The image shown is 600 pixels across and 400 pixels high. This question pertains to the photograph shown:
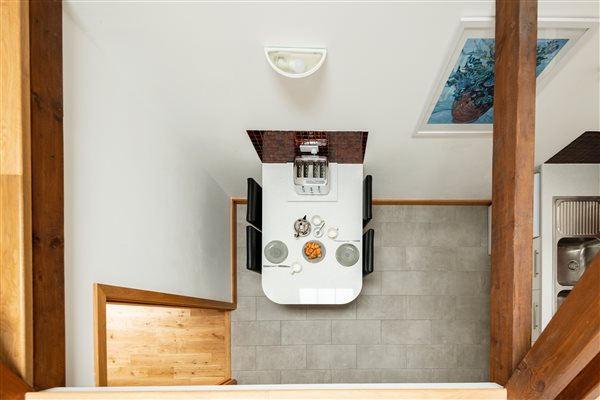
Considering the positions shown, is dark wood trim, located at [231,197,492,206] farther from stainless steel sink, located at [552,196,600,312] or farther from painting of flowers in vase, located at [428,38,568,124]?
painting of flowers in vase, located at [428,38,568,124]

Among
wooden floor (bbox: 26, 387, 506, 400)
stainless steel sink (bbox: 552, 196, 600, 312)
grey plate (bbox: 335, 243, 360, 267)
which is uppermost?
stainless steel sink (bbox: 552, 196, 600, 312)

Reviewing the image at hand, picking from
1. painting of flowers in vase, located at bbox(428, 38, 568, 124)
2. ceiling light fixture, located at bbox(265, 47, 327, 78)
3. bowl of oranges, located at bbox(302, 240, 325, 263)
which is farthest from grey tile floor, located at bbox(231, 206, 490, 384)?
ceiling light fixture, located at bbox(265, 47, 327, 78)

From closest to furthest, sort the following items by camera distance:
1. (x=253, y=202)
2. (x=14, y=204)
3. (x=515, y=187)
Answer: (x=14, y=204), (x=515, y=187), (x=253, y=202)

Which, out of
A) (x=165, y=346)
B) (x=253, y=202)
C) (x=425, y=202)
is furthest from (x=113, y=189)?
(x=425, y=202)

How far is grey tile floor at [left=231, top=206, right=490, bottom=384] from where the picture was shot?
341cm

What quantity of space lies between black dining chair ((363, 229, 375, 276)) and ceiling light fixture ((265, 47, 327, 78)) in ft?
4.35

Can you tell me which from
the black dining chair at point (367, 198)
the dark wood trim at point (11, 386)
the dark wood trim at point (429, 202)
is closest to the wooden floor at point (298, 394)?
the dark wood trim at point (11, 386)

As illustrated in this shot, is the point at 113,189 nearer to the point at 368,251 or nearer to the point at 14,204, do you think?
the point at 14,204

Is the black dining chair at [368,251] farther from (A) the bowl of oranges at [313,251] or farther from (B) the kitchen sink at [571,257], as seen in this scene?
(B) the kitchen sink at [571,257]

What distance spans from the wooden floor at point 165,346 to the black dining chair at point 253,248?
60 centimetres

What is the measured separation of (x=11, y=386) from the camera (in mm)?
1046

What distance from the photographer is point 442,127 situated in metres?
2.19

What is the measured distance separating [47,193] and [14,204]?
101mm

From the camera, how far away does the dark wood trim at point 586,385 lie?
39.4 inches
